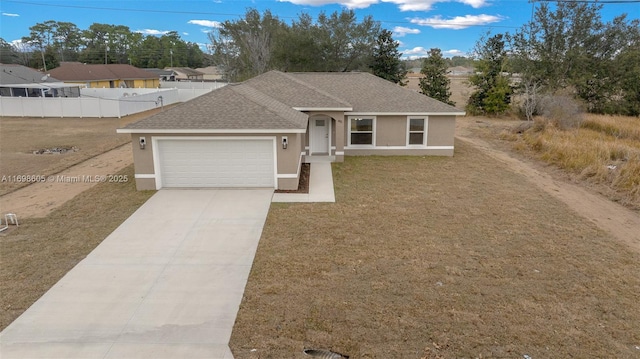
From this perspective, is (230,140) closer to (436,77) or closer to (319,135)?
(319,135)

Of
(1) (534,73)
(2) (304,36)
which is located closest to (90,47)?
(2) (304,36)

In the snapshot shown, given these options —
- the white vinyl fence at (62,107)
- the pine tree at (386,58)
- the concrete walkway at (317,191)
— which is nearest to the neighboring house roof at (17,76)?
the white vinyl fence at (62,107)

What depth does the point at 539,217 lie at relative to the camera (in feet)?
37.7

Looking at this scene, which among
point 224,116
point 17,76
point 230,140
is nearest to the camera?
point 230,140

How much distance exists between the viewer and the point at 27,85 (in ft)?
131

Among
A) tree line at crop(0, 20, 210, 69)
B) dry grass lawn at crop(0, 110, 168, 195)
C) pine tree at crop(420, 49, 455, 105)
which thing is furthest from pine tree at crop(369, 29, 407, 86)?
tree line at crop(0, 20, 210, 69)

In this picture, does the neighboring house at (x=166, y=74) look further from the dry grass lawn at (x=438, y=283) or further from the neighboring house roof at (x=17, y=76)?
the dry grass lawn at (x=438, y=283)

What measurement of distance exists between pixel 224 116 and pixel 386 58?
105 ft

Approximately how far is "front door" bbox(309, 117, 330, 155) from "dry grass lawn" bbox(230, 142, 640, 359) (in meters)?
6.56

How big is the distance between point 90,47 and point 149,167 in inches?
4335

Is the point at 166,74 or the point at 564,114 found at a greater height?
the point at 166,74

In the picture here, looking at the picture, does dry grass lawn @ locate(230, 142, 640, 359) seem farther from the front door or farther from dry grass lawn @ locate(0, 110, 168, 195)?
dry grass lawn @ locate(0, 110, 168, 195)

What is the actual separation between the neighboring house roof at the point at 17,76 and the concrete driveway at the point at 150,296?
39630mm

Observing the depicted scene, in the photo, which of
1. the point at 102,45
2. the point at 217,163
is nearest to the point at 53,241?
the point at 217,163
